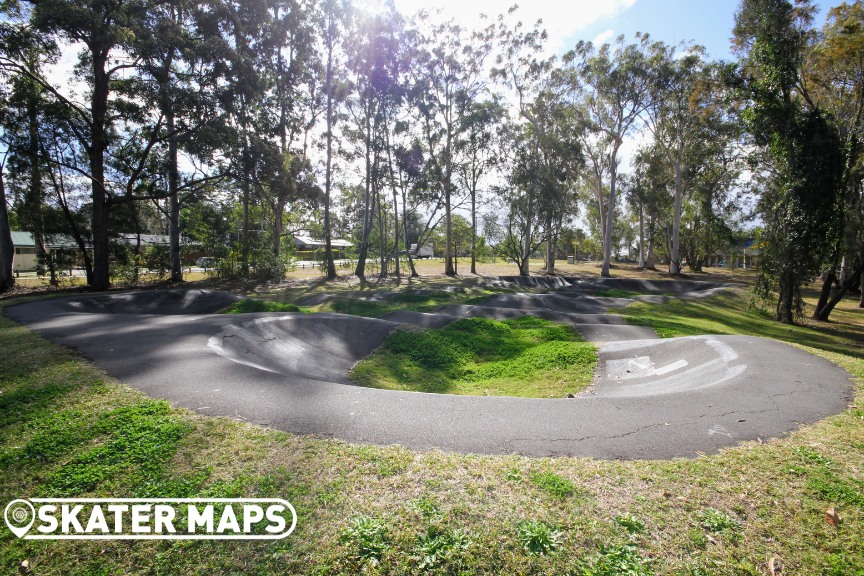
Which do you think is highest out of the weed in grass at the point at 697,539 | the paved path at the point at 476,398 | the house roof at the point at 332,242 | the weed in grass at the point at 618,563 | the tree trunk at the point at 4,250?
the house roof at the point at 332,242

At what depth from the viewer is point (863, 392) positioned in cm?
557

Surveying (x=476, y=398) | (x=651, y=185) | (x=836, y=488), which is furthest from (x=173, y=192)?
(x=651, y=185)

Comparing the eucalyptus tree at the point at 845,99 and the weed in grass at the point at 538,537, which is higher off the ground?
the eucalyptus tree at the point at 845,99

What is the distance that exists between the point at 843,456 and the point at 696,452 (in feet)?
4.34

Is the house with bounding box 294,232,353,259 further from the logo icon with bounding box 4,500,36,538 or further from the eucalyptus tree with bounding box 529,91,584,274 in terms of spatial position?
the logo icon with bounding box 4,500,36,538

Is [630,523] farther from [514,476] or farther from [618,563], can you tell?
[514,476]

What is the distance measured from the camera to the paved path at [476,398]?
4180 mm

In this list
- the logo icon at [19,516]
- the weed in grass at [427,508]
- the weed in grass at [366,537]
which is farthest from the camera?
the weed in grass at [427,508]

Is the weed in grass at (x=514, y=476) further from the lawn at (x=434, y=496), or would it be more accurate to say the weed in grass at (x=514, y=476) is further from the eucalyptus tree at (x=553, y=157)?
the eucalyptus tree at (x=553, y=157)

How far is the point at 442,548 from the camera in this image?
2617 mm

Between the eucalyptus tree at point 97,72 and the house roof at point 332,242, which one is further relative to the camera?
the house roof at point 332,242

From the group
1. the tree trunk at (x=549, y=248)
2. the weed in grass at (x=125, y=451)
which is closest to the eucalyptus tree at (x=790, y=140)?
the tree trunk at (x=549, y=248)

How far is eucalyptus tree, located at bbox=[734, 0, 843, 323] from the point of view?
47.6 ft

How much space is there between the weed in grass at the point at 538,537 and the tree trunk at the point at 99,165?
22.1 metres
